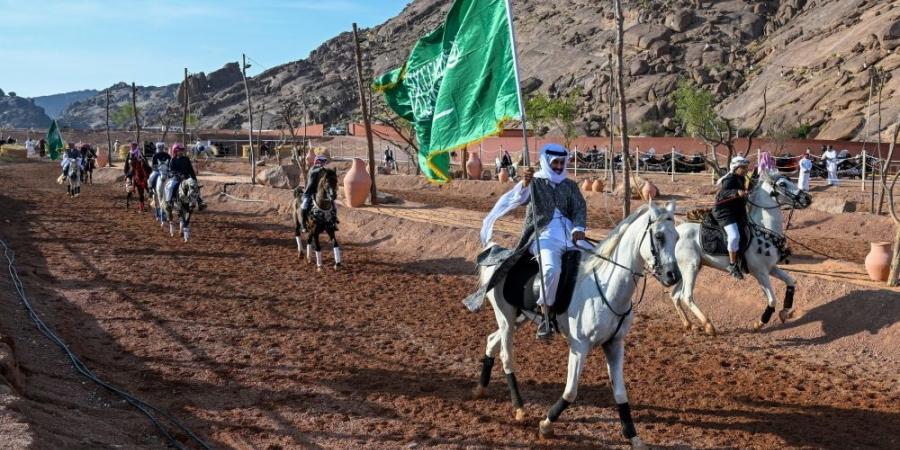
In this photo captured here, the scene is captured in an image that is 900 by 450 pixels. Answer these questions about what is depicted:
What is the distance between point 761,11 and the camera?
314 feet

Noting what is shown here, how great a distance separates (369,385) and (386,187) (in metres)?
30.5

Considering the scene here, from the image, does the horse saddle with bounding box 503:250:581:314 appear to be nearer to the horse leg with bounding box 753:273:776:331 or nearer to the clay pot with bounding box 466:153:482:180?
the horse leg with bounding box 753:273:776:331

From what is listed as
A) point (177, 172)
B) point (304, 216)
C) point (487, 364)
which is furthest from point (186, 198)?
point (487, 364)

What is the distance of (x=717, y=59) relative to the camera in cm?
8269

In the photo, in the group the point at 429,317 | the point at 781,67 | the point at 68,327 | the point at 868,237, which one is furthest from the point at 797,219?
the point at 781,67

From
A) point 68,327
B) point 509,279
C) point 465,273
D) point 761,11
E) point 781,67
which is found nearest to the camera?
point 509,279

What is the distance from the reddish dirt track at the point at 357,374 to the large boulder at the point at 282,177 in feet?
53.6

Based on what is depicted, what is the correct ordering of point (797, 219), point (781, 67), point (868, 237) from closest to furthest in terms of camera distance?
point (868, 237) → point (797, 219) → point (781, 67)

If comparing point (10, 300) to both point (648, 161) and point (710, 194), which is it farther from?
point (648, 161)

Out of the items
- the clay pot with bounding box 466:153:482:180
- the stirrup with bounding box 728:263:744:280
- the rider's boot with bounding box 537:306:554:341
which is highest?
the clay pot with bounding box 466:153:482:180

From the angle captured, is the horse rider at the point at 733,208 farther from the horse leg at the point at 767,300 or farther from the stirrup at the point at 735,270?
the horse leg at the point at 767,300

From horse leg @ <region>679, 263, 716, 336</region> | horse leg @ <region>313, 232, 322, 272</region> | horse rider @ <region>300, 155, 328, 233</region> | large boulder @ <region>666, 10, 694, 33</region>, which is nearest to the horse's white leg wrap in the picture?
horse leg @ <region>679, 263, 716, 336</region>

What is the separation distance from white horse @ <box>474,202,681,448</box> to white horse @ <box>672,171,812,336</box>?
188 inches

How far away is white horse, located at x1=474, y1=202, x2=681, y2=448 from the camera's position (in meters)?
6.86
